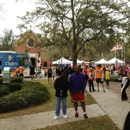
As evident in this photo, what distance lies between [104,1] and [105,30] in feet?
6.58

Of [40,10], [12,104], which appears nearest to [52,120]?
[12,104]

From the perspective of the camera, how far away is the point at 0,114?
25.1 ft

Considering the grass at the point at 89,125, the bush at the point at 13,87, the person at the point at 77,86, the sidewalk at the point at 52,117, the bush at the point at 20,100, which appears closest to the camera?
the grass at the point at 89,125

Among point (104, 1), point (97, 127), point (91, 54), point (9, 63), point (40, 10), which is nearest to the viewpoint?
point (97, 127)

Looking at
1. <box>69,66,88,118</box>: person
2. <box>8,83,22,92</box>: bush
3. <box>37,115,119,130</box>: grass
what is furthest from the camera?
<box>8,83,22,92</box>: bush

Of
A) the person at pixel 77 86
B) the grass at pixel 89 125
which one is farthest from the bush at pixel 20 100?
the grass at pixel 89 125

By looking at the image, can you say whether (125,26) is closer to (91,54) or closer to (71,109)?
(91,54)

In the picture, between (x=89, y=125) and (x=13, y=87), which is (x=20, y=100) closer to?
(x=13, y=87)

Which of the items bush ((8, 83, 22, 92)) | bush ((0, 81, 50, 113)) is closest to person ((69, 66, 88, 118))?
bush ((0, 81, 50, 113))

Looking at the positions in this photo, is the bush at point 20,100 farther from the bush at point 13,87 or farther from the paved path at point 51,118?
the paved path at point 51,118

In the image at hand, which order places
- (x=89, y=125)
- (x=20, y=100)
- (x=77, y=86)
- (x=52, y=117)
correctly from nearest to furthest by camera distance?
(x=89, y=125)
(x=77, y=86)
(x=52, y=117)
(x=20, y=100)

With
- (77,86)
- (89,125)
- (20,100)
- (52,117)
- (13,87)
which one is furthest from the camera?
(13,87)

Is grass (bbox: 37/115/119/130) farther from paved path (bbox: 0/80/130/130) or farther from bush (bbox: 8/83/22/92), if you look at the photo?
bush (bbox: 8/83/22/92)

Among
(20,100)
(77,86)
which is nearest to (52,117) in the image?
(77,86)
